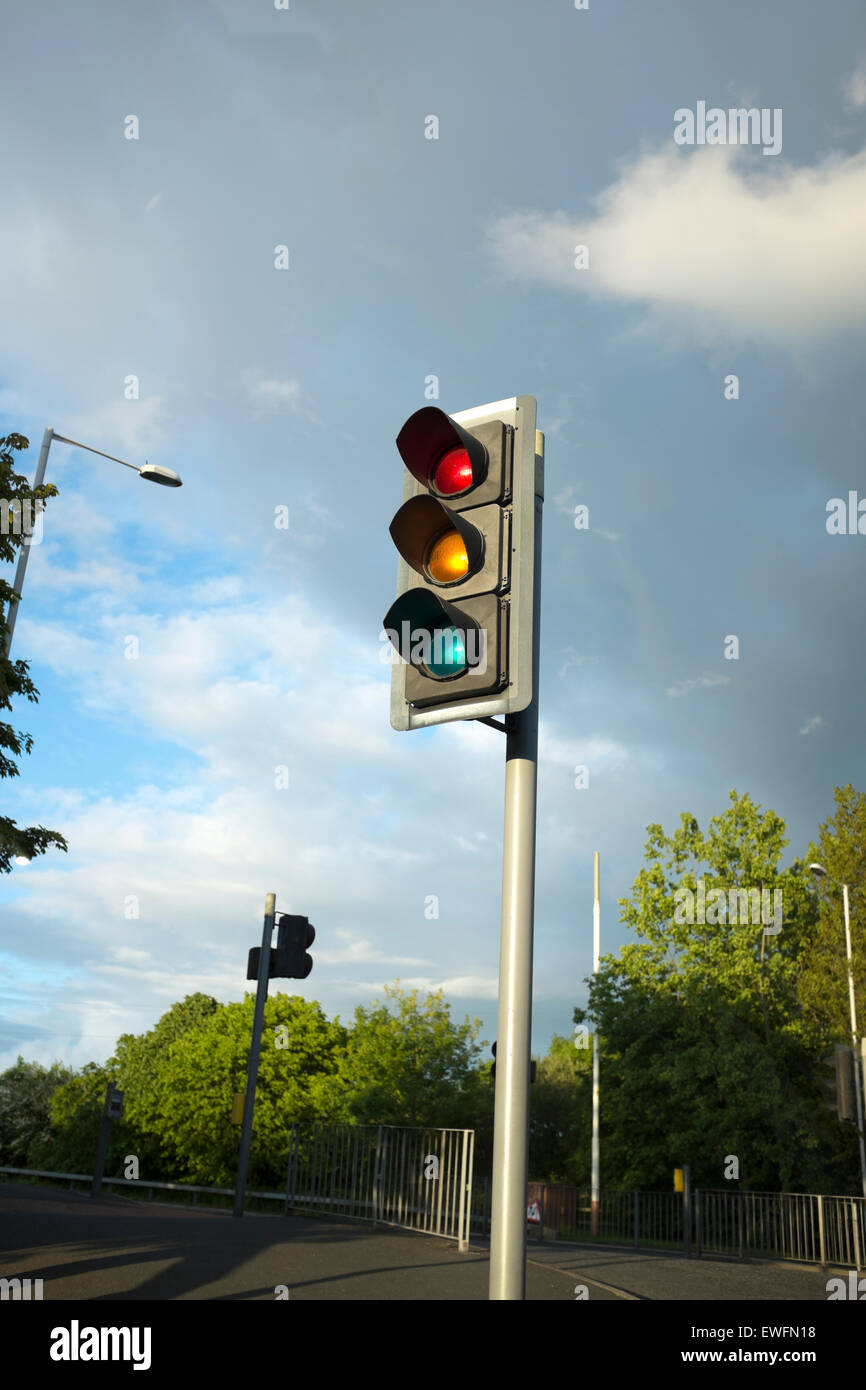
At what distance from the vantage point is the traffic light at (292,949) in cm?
1377

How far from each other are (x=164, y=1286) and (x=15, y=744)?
32.0 ft

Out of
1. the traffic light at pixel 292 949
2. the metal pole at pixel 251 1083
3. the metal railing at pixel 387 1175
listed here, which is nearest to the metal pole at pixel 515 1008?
the metal railing at pixel 387 1175

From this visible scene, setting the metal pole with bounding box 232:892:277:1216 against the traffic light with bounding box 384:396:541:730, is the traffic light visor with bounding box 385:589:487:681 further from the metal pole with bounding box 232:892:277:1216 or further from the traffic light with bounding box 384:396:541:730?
the metal pole with bounding box 232:892:277:1216

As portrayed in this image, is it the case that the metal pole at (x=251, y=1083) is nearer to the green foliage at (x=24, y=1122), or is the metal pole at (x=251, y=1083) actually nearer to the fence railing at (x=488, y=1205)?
the fence railing at (x=488, y=1205)

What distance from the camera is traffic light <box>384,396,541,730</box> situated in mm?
3625

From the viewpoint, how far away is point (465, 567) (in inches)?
150

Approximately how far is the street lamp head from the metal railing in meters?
10.1

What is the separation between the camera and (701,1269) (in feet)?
49.2

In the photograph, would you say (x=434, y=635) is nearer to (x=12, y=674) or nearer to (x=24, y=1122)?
(x=12, y=674)

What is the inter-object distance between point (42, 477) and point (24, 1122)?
185 feet

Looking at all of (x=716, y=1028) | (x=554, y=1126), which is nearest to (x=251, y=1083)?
(x=716, y=1028)

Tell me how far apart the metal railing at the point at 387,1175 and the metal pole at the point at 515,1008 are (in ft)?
31.0
